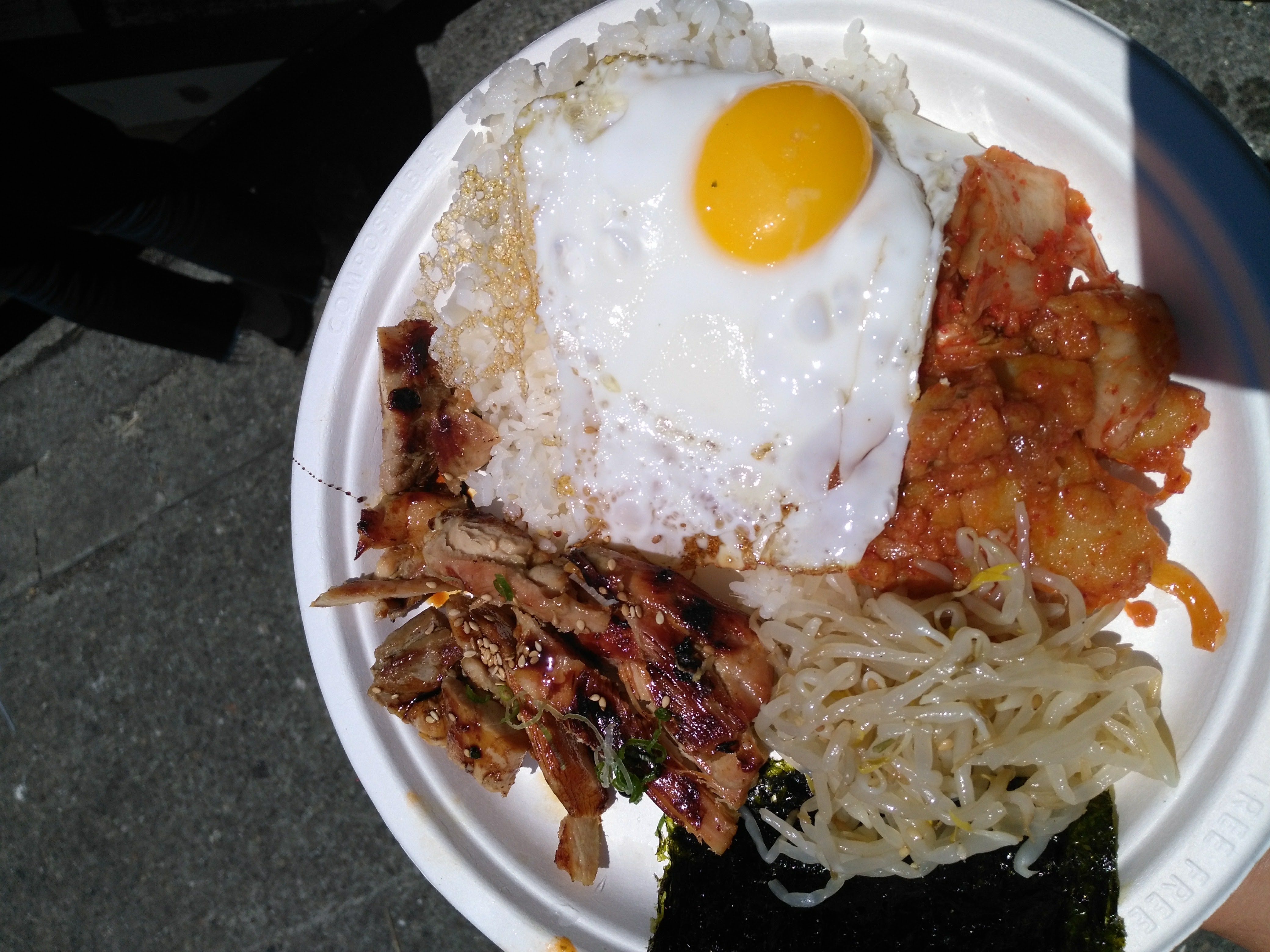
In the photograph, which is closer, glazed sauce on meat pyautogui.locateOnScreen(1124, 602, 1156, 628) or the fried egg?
the fried egg

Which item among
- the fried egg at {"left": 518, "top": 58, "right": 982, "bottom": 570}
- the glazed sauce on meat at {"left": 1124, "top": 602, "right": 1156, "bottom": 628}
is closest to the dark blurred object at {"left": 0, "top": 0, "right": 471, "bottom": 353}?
the fried egg at {"left": 518, "top": 58, "right": 982, "bottom": 570}

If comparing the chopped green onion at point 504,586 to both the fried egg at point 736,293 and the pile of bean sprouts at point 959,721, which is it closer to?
the fried egg at point 736,293

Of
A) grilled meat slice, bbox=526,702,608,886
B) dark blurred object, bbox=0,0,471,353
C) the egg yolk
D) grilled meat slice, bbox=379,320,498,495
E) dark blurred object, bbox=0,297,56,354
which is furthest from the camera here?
dark blurred object, bbox=0,297,56,354

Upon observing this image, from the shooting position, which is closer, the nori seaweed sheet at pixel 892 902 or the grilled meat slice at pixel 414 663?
the nori seaweed sheet at pixel 892 902

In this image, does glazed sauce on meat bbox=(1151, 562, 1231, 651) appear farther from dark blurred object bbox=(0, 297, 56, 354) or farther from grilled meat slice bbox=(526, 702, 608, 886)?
dark blurred object bbox=(0, 297, 56, 354)

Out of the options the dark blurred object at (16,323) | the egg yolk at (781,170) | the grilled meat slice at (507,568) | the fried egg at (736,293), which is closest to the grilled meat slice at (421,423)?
the grilled meat slice at (507,568)

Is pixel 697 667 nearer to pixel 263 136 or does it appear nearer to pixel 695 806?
pixel 695 806
